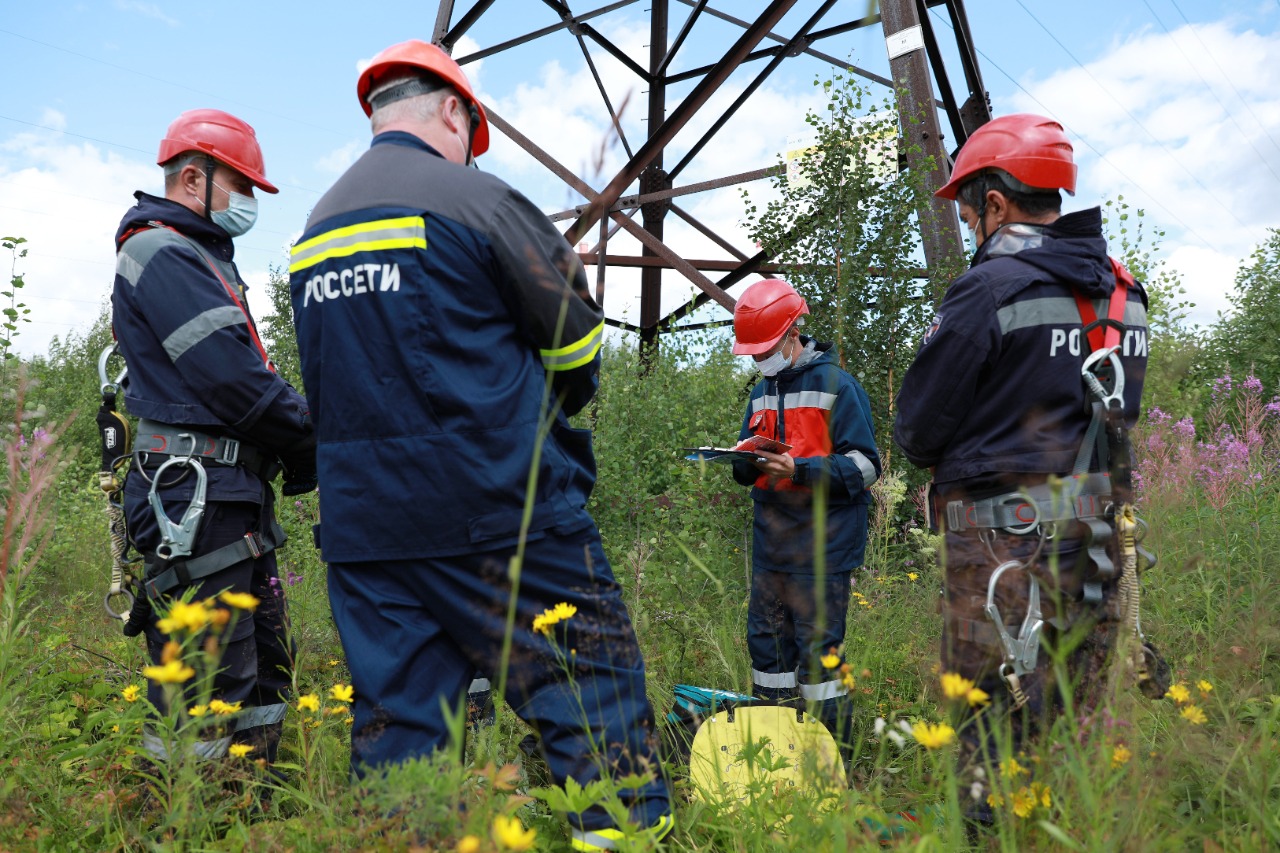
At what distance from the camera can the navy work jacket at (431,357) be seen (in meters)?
1.83

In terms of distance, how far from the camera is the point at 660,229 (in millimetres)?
8750

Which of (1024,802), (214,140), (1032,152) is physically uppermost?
(214,140)

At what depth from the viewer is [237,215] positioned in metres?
2.85

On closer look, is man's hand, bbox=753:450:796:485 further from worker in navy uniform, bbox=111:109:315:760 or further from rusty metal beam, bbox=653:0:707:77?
rusty metal beam, bbox=653:0:707:77

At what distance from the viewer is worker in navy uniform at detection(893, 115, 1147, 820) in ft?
6.65

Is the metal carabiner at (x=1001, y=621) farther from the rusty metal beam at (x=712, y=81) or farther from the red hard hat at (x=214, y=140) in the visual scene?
the rusty metal beam at (x=712, y=81)

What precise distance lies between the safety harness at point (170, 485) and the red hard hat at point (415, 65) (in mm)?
879

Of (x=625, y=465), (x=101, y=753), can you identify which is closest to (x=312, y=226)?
(x=101, y=753)

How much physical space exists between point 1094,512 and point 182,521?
8.22 ft

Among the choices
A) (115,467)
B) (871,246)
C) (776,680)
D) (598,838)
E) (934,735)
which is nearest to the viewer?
(934,735)

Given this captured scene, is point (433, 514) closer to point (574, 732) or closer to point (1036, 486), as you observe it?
point (574, 732)

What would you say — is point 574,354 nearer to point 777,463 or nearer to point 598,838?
point 598,838

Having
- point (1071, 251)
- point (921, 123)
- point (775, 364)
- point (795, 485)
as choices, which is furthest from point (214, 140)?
point (921, 123)

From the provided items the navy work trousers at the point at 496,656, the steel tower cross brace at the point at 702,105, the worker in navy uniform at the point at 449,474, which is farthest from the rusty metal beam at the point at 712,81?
the navy work trousers at the point at 496,656
